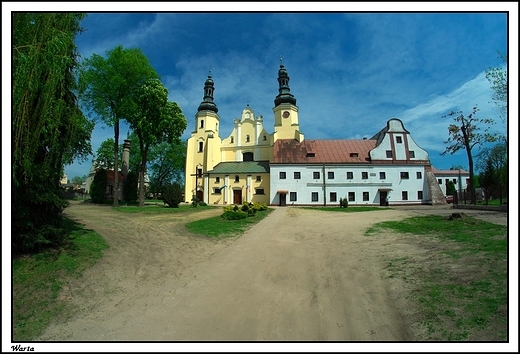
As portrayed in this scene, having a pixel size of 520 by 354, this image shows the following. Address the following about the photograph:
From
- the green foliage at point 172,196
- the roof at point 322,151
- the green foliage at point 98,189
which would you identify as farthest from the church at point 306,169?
the green foliage at point 98,189

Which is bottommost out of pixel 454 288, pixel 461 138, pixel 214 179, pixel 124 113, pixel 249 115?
pixel 454 288

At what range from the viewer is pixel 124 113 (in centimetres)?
2484

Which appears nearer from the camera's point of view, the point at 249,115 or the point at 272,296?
the point at 272,296

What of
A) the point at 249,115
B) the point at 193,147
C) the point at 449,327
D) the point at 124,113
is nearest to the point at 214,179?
the point at 193,147

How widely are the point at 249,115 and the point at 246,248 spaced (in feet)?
135

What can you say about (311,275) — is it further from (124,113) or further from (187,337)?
(124,113)

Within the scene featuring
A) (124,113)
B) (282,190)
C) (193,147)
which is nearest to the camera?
(124,113)

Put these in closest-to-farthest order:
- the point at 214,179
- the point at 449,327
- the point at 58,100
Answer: the point at 449,327
the point at 58,100
the point at 214,179

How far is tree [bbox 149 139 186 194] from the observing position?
177 ft

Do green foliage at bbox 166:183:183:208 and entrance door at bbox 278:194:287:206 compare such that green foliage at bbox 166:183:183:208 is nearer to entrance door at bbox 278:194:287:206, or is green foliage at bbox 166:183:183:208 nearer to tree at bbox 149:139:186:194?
entrance door at bbox 278:194:287:206

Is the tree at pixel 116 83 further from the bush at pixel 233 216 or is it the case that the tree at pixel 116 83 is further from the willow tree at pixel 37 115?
the willow tree at pixel 37 115

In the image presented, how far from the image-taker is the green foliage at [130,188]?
36031mm

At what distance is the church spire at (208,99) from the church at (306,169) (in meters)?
1.17

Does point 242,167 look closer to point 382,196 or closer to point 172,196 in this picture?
point 172,196
